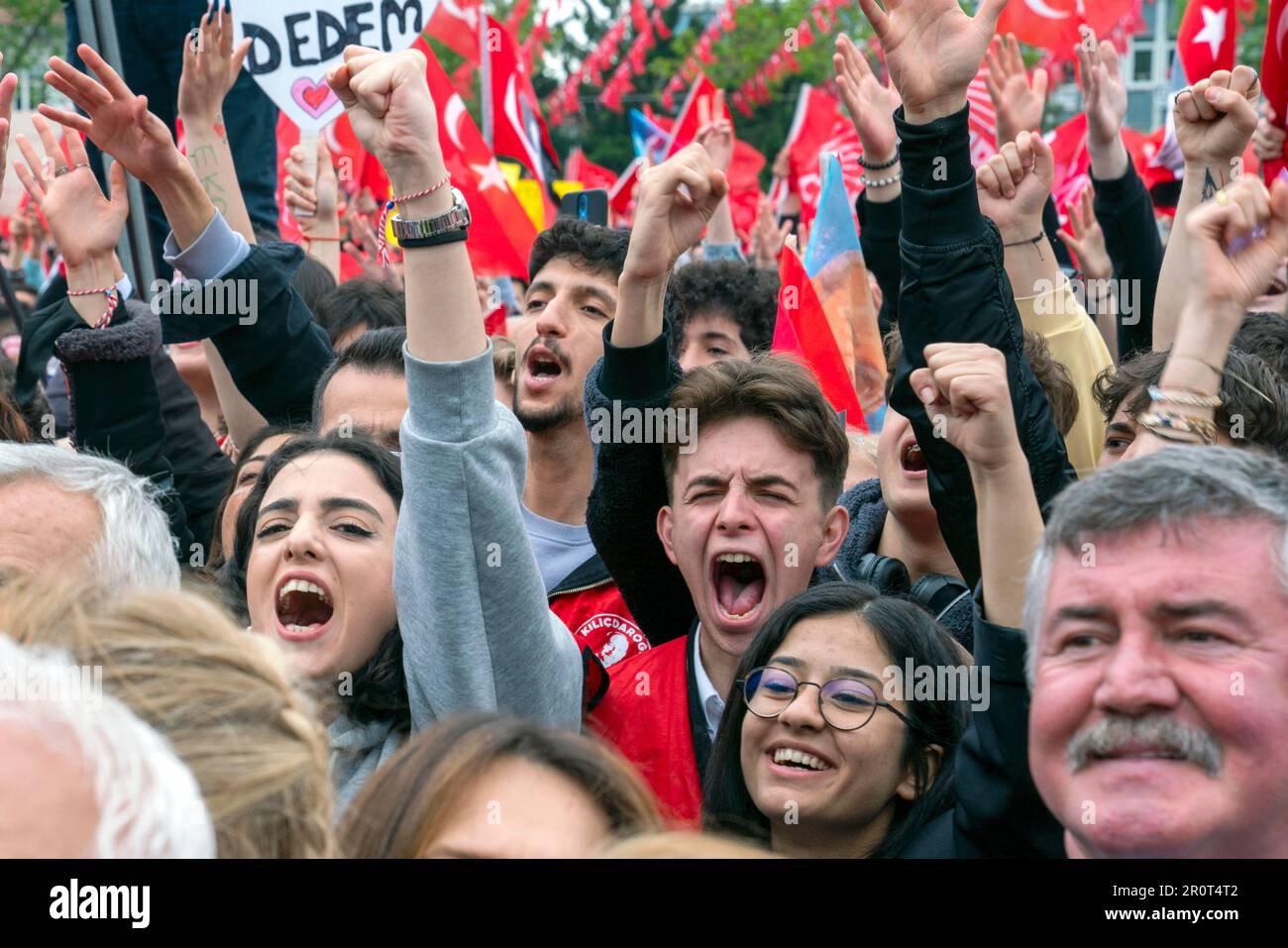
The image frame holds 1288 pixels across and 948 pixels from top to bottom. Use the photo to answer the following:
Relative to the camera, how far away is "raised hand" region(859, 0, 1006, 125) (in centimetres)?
292

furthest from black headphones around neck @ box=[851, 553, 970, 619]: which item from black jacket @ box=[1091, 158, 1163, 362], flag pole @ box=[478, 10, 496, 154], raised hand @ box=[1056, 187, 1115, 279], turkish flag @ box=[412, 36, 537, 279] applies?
flag pole @ box=[478, 10, 496, 154]

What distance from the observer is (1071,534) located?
6.62 feet

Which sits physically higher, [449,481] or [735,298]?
[735,298]

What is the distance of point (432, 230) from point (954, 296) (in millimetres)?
939

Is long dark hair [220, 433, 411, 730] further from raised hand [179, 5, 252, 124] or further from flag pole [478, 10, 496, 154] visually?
flag pole [478, 10, 496, 154]

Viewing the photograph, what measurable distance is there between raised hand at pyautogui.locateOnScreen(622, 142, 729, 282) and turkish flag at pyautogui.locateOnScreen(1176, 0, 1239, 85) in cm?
290

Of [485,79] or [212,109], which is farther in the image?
[485,79]

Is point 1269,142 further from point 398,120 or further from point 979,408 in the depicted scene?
point 398,120

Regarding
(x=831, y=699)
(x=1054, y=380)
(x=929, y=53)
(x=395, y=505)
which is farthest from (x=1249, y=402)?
(x=395, y=505)

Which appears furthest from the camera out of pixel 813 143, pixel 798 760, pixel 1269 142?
pixel 813 143

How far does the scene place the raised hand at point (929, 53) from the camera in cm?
292

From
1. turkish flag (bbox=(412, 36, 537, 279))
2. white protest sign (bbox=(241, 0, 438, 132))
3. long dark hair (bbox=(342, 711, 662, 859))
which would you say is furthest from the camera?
turkish flag (bbox=(412, 36, 537, 279))

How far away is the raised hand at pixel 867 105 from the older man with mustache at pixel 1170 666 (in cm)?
238

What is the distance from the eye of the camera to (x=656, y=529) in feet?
11.3
